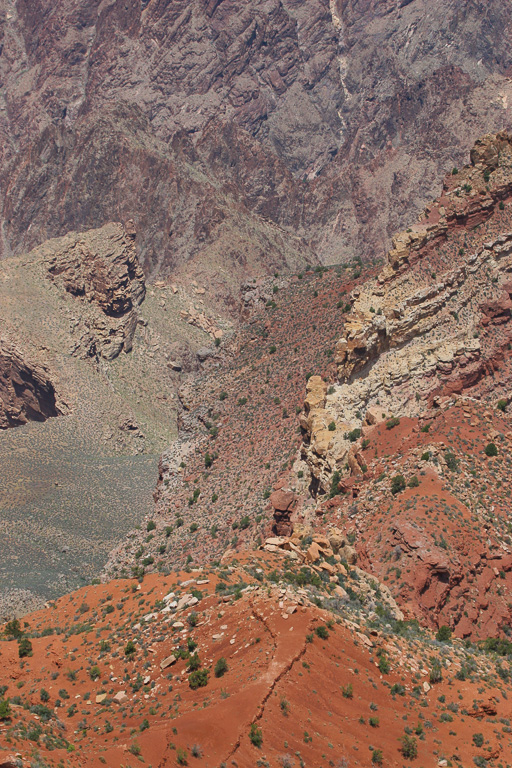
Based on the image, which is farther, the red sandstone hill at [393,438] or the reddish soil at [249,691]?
the red sandstone hill at [393,438]

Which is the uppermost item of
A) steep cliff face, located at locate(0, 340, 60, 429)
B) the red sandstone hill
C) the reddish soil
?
the red sandstone hill

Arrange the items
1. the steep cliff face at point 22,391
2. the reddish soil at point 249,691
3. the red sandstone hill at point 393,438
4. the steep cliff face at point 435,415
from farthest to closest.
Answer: the steep cliff face at point 22,391, the red sandstone hill at point 393,438, the steep cliff face at point 435,415, the reddish soil at point 249,691

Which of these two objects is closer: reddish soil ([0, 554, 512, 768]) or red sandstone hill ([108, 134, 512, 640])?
reddish soil ([0, 554, 512, 768])

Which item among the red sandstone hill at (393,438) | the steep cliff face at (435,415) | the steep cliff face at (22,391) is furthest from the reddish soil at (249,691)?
the steep cliff face at (22,391)

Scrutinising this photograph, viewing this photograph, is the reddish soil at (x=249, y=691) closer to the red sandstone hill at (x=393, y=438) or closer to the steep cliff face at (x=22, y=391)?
the red sandstone hill at (x=393, y=438)

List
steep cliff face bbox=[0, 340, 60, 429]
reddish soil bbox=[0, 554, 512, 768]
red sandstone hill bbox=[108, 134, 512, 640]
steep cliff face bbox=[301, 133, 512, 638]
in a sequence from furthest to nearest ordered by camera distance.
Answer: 1. steep cliff face bbox=[0, 340, 60, 429]
2. red sandstone hill bbox=[108, 134, 512, 640]
3. steep cliff face bbox=[301, 133, 512, 638]
4. reddish soil bbox=[0, 554, 512, 768]

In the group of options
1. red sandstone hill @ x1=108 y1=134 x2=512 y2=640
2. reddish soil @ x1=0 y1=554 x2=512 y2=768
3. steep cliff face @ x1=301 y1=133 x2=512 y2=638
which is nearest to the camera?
reddish soil @ x1=0 y1=554 x2=512 y2=768

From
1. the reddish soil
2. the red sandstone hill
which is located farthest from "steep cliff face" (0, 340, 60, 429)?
the reddish soil

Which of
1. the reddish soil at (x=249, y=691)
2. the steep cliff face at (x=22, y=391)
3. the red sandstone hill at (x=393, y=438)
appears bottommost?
the steep cliff face at (x=22, y=391)

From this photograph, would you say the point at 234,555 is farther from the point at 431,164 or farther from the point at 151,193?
the point at 431,164

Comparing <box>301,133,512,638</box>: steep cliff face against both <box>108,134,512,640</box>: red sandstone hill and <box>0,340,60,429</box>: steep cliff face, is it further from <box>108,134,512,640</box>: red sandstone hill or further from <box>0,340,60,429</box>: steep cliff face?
<box>0,340,60,429</box>: steep cliff face

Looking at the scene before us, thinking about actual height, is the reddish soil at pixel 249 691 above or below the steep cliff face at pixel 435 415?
below

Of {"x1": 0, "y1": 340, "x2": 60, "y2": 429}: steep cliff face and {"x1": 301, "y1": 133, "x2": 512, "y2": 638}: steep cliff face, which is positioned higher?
{"x1": 301, "y1": 133, "x2": 512, "y2": 638}: steep cliff face

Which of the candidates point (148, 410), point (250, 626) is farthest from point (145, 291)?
point (250, 626)
